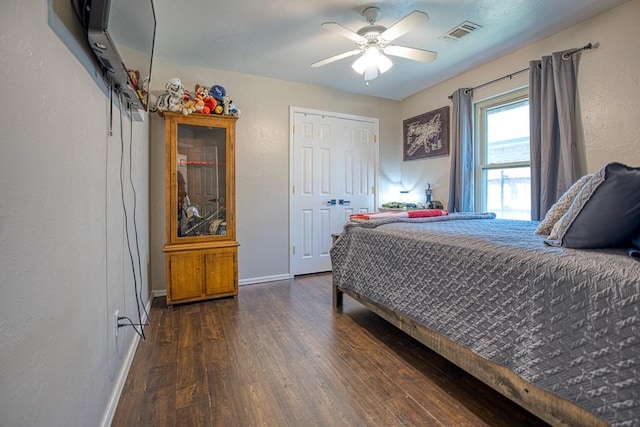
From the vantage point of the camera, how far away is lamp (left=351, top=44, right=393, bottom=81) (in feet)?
8.52

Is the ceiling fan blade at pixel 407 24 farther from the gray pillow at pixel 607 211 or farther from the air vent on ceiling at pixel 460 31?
the gray pillow at pixel 607 211

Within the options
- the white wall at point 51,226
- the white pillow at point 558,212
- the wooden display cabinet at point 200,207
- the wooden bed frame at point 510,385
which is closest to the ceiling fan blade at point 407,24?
the white pillow at point 558,212

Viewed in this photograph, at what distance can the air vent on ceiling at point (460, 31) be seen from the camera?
2611 millimetres

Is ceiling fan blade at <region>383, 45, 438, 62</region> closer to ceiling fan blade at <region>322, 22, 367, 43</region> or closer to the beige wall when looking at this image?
ceiling fan blade at <region>322, 22, 367, 43</region>

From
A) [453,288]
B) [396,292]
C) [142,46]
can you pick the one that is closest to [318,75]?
[142,46]

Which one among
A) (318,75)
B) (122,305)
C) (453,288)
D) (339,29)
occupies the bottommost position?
(122,305)

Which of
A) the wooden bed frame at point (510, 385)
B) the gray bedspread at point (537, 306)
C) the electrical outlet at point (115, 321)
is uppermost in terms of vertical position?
the gray bedspread at point (537, 306)

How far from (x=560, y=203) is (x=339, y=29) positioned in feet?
6.08

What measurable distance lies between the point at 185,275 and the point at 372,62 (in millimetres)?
2584

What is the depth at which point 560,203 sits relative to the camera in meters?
1.74

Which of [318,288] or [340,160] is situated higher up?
[340,160]

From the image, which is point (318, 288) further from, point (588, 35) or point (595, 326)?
point (588, 35)

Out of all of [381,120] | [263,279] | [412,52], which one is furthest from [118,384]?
Answer: [381,120]

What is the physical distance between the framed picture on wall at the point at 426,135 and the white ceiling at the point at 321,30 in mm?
574
